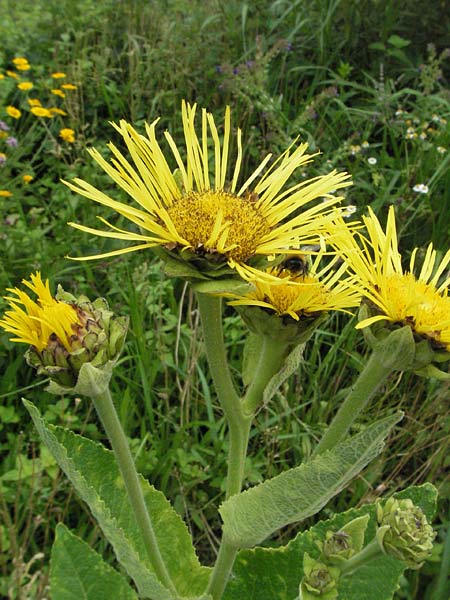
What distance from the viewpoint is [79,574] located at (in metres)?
1.15

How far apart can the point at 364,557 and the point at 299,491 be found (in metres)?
0.12

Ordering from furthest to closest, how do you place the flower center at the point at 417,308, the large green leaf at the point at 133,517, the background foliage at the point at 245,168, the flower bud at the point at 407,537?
the background foliage at the point at 245,168 < the large green leaf at the point at 133,517 < the flower center at the point at 417,308 < the flower bud at the point at 407,537

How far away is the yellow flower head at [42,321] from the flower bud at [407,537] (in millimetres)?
443

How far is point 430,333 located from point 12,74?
2691 mm

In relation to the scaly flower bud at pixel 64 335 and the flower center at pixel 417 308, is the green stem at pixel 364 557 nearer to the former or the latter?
the flower center at pixel 417 308

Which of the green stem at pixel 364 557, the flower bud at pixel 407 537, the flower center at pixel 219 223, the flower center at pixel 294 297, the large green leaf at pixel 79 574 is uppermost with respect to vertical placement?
the flower center at pixel 219 223

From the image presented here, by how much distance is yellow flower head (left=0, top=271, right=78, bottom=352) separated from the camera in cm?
82

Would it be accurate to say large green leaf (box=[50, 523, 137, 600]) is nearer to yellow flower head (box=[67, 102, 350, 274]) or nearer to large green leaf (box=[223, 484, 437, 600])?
large green leaf (box=[223, 484, 437, 600])

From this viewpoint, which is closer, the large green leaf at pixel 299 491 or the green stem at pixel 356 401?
the large green leaf at pixel 299 491

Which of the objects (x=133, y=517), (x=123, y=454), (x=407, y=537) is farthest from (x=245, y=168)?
(x=407, y=537)

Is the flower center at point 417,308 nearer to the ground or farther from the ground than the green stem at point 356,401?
farther from the ground

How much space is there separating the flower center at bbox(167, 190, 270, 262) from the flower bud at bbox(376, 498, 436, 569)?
0.37 meters

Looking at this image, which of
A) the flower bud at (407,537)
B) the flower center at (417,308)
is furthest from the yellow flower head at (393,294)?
the flower bud at (407,537)

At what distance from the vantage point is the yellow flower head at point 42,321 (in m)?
0.82
